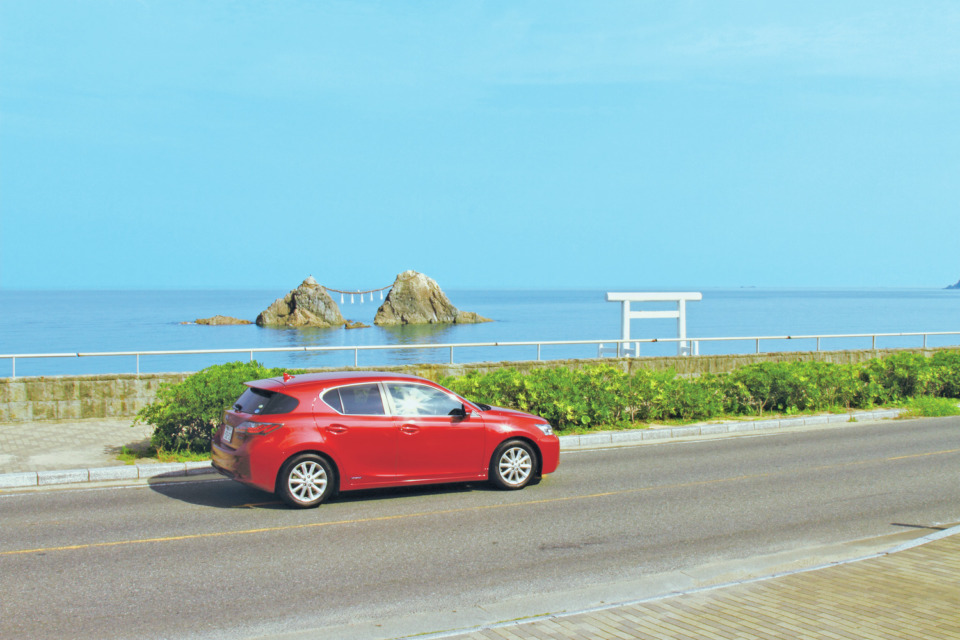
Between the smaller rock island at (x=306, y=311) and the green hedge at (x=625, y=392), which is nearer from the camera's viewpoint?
the green hedge at (x=625, y=392)

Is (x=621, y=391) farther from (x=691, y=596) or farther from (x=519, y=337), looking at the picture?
(x=519, y=337)

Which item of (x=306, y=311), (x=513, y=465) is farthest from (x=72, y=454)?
(x=306, y=311)

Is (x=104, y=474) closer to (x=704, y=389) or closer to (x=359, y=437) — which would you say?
(x=359, y=437)

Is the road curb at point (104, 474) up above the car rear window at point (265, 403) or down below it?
below

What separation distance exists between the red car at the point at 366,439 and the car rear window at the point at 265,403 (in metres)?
0.01

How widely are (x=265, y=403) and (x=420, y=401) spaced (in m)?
1.87

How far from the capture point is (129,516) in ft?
30.1

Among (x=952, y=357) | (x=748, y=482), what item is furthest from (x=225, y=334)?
(x=748, y=482)

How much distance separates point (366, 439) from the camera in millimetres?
9742

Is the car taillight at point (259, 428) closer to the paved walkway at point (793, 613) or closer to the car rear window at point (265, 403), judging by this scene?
the car rear window at point (265, 403)

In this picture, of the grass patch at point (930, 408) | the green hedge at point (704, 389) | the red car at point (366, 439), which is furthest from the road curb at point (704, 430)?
the red car at point (366, 439)

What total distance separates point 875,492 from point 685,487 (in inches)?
92.7

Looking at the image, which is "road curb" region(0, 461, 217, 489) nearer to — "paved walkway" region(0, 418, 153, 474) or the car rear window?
"paved walkway" region(0, 418, 153, 474)

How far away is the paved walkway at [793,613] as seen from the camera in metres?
5.37
